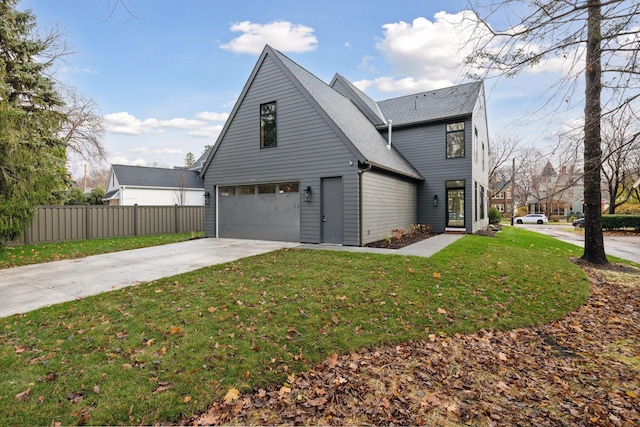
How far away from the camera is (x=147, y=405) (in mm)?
2486

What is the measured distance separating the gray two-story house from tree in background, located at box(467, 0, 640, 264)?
218 inches

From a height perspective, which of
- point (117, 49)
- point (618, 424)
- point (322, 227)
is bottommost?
point (618, 424)

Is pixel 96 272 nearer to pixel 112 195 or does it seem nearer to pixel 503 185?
pixel 112 195

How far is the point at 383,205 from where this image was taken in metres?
11.2

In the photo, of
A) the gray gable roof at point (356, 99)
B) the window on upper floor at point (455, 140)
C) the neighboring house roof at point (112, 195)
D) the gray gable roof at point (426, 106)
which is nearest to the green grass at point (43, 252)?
the gray gable roof at point (356, 99)

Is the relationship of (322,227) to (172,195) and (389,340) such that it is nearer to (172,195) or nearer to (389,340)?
(389,340)

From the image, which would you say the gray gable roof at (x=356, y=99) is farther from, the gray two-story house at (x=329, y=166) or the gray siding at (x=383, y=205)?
the gray siding at (x=383, y=205)

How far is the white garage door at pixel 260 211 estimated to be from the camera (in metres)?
11.1

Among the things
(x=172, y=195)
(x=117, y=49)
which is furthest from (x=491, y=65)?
(x=172, y=195)

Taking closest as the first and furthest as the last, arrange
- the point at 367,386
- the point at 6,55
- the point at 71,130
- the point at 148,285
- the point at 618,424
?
Result: the point at 618,424, the point at 367,386, the point at 148,285, the point at 6,55, the point at 71,130

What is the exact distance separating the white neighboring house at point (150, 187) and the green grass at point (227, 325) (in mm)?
22586

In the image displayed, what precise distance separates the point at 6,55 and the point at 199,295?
1409cm

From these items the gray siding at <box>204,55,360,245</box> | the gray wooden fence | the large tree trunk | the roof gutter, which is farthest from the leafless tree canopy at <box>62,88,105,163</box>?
the large tree trunk

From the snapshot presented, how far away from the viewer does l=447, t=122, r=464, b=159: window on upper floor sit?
A: 1371 centimetres
